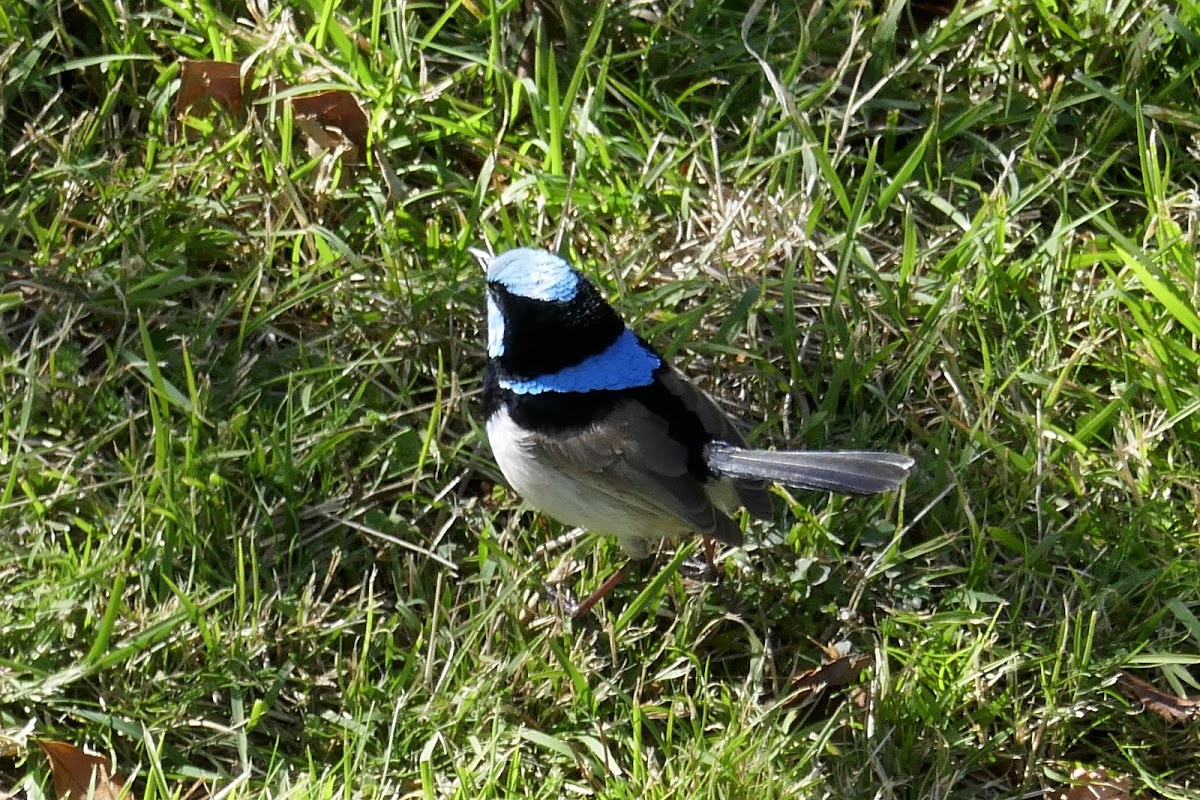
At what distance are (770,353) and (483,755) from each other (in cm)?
170


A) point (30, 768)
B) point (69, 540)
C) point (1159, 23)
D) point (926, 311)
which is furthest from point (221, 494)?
point (1159, 23)

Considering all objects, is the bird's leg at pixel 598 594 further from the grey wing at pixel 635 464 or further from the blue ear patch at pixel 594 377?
the blue ear patch at pixel 594 377

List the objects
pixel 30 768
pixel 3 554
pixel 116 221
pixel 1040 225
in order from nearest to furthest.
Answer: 1. pixel 30 768
2. pixel 3 554
3. pixel 116 221
4. pixel 1040 225

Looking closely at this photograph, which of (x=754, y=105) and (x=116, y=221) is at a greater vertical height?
(x=754, y=105)

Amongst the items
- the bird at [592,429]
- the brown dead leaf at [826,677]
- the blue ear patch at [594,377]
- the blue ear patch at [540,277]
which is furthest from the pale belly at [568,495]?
the brown dead leaf at [826,677]

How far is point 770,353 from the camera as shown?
508cm

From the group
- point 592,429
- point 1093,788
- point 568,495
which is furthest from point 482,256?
point 1093,788

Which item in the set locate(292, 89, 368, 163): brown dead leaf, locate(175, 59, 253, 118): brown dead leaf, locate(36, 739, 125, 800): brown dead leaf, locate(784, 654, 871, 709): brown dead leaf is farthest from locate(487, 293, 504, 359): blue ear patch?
locate(36, 739, 125, 800): brown dead leaf

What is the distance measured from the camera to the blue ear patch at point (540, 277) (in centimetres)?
434

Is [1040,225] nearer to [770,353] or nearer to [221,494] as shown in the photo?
[770,353]

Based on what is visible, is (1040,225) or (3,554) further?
(1040,225)

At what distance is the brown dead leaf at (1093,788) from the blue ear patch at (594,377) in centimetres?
167

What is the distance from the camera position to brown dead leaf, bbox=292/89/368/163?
17.4 ft

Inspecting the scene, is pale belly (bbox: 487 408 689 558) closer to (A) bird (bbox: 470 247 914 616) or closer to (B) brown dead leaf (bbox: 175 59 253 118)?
(A) bird (bbox: 470 247 914 616)
